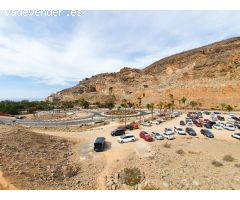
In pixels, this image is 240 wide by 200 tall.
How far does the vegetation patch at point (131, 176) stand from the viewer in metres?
20.3

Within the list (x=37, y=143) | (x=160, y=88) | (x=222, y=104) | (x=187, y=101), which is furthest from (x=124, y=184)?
(x=160, y=88)

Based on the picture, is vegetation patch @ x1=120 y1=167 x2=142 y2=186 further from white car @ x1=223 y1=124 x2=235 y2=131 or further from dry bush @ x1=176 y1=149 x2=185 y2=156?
white car @ x1=223 y1=124 x2=235 y2=131

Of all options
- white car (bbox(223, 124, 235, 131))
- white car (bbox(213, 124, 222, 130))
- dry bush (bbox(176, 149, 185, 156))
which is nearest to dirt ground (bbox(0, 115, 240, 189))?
dry bush (bbox(176, 149, 185, 156))

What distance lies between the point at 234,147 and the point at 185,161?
918 cm

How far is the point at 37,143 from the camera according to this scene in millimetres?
30984

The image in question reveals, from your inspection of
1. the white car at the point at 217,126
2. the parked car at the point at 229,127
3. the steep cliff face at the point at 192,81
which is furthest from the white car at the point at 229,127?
the steep cliff face at the point at 192,81

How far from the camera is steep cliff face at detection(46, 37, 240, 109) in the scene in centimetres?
8331

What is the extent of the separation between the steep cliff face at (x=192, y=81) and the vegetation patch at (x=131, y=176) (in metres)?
65.1

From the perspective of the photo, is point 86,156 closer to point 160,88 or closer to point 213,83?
point 213,83

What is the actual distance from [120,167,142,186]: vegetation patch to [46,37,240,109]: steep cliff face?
214 feet

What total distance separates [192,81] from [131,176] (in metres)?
85.9

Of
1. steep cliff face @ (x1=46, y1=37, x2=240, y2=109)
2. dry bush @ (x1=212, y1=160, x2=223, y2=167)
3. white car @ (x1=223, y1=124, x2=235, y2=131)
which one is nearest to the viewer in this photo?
dry bush @ (x1=212, y1=160, x2=223, y2=167)

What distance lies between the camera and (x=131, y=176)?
21.1 metres

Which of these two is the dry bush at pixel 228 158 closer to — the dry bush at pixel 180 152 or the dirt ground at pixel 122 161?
the dirt ground at pixel 122 161
